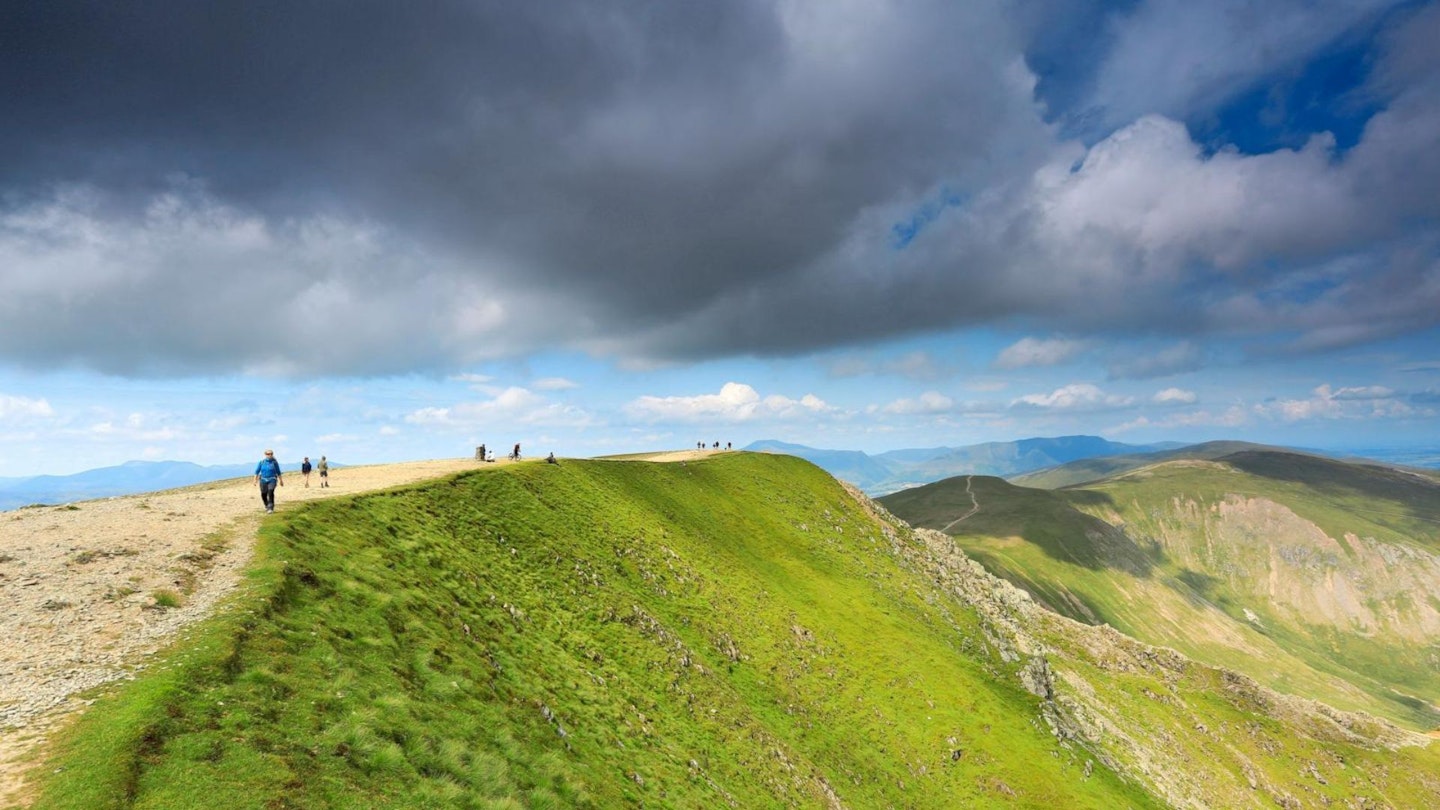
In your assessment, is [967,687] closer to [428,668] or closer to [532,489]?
[532,489]

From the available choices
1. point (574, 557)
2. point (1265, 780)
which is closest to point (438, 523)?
point (574, 557)

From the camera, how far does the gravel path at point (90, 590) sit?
49.7 ft

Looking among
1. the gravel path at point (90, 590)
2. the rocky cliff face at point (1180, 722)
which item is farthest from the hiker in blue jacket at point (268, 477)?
the rocky cliff face at point (1180, 722)

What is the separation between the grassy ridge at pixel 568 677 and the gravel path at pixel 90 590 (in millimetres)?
1181

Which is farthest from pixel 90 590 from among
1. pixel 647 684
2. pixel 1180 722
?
pixel 1180 722

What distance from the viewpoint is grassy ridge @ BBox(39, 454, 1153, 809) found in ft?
52.6

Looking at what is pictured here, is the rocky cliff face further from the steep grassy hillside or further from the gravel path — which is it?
the gravel path

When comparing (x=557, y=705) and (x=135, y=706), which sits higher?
(x=135, y=706)

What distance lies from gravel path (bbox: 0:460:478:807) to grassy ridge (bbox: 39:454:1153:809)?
1.18m

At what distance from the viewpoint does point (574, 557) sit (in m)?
46.3

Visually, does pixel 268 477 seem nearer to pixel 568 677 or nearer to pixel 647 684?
pixel 568 677

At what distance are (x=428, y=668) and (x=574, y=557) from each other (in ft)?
73.6

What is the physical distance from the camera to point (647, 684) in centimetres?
3709

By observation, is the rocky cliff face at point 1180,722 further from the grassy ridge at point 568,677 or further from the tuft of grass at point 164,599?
the tuft of grass at point 164,599
